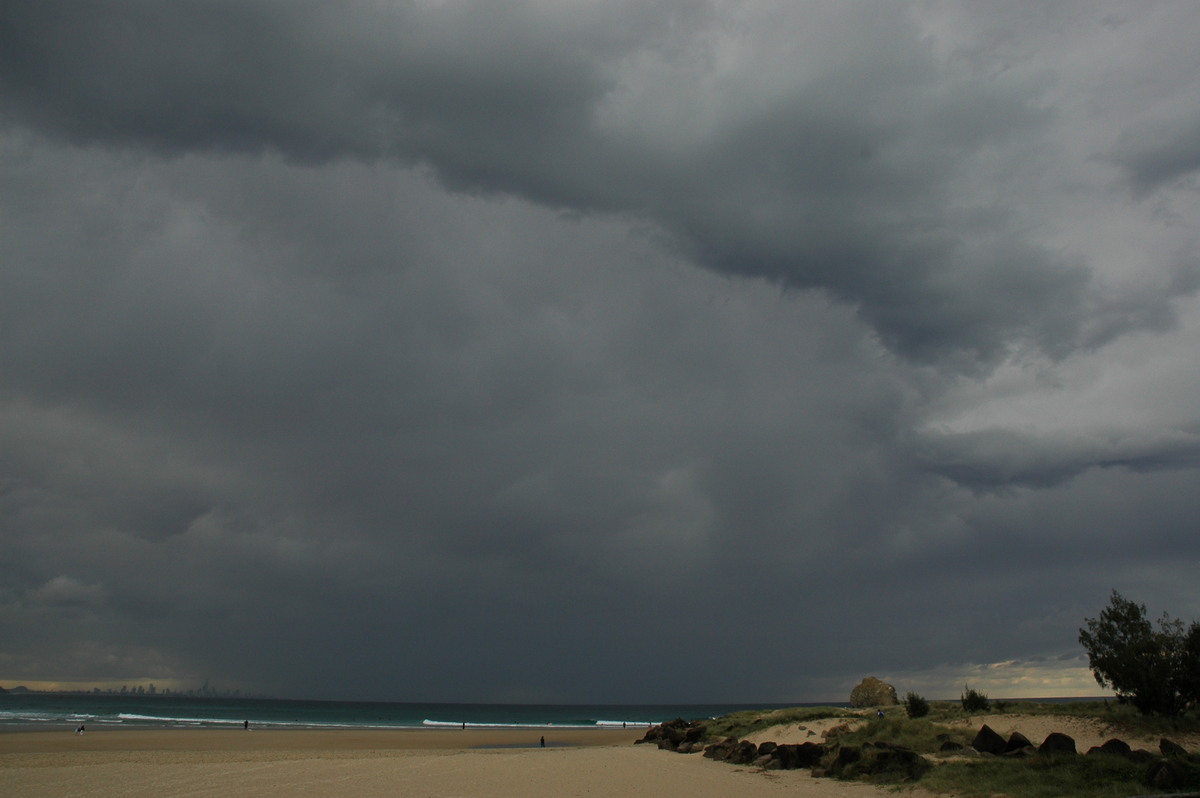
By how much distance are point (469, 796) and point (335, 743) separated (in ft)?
134

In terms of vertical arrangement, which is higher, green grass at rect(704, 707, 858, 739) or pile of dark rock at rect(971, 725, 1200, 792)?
pile of dark rock at rect(971, 725, 1200, 792)

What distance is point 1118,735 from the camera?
26391 mm

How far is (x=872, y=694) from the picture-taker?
66.8m

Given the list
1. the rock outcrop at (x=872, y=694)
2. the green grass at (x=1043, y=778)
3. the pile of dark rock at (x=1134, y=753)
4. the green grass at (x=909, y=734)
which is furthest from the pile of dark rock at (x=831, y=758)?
the rock outcrop at (x=872, y=694)

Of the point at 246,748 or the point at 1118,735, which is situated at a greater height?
the point at 1118,735

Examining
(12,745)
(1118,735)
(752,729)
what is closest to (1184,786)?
(1118,735)

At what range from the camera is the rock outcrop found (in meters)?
65.6

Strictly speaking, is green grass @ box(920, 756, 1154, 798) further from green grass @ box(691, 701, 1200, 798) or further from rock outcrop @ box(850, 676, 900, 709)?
rock outcrop @ box(850, 676, 900, 709)

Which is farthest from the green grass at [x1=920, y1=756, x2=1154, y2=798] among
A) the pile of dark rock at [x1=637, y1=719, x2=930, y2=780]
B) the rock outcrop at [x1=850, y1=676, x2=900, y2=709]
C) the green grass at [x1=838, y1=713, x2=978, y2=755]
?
the rock outcrop at [x1=850, y1=676, x2=900, y2=709]

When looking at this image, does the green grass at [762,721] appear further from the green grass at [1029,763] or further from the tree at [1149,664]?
the tree at [1149,664]

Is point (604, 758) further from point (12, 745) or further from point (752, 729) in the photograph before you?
point (12, 745)

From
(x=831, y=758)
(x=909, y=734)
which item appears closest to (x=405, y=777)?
(x=831, y=758)

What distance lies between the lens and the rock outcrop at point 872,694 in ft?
215

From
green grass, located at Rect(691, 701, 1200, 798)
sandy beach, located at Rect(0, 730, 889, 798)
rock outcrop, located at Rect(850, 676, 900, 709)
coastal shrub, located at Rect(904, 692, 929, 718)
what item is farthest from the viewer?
rock outcrop, located at Rect(850, 676, 900, 709)
